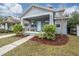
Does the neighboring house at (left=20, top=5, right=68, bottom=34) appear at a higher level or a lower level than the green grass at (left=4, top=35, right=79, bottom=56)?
higher

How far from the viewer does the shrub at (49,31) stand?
15.7 feet

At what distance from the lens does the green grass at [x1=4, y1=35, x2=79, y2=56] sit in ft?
15.0

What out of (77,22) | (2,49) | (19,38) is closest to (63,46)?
(77,22)

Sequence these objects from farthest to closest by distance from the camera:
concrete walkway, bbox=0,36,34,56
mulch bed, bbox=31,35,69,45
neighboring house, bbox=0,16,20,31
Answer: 1. neighboring house, bbox=0,16,20,31
2. mulch bed, bbox=31,35,69,45
3. concrete walkway, bbox=0,36,34,56

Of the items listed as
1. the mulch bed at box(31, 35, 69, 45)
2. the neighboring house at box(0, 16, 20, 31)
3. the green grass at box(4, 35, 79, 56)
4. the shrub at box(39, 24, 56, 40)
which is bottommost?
the green grass at box(4, 35, 79, 56)

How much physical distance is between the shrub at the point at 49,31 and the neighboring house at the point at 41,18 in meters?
0.11

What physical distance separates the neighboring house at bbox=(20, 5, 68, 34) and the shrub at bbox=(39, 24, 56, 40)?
11cm

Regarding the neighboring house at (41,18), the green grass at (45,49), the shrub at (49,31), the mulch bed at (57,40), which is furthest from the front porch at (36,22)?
the green grass at (45,49)

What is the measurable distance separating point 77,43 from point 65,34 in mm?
386

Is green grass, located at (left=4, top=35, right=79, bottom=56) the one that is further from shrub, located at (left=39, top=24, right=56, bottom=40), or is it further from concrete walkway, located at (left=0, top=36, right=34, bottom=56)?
shrub, located at (left=39, top=24, right=56, bottom=40)

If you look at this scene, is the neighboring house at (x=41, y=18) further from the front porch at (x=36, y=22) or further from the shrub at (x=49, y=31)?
the shrub at (x=49, y=31)

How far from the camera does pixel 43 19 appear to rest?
490 cm

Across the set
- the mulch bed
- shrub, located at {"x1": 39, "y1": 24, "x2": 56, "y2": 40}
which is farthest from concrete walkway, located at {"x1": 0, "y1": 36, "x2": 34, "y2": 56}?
shrub, located at {"x1": 39, "y1": 24, "x2": 56, "y2": 40}

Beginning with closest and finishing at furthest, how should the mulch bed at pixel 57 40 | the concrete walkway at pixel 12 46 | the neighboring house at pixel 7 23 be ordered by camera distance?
the concrete walkway at pixel 12 46, the mulch bed at pixel 57 40, the neighboring house at pixel 7 23
